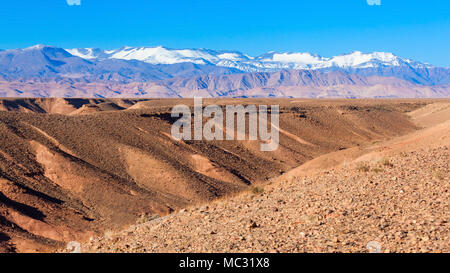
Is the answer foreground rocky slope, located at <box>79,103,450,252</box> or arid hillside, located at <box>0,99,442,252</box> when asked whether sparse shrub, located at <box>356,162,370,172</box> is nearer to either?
foreground rocky slope, located at <box>79,103,450,252</box>

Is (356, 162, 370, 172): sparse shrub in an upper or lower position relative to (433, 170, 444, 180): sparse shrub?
lower

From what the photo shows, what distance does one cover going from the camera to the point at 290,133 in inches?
1756

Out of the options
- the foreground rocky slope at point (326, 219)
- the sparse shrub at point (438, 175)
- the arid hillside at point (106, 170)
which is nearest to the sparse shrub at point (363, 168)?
the foreground rocky slope at point (326, 219)

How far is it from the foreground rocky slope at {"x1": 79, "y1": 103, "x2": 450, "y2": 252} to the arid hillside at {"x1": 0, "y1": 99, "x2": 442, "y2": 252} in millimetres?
4750

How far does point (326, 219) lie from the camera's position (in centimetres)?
828

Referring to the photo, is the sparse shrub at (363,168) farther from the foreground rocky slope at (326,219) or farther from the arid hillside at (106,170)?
the arid hillside at (106,170)

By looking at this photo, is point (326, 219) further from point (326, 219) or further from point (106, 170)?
point (106, 170)

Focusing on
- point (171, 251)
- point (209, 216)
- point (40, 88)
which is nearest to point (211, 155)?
point (209, 216)

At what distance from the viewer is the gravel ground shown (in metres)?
7.06

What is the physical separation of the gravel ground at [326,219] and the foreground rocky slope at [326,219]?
0.05 feet

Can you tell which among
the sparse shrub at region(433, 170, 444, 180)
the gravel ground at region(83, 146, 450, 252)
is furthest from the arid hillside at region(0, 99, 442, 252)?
the sparse shrub at region(433, 170, 444, 180)

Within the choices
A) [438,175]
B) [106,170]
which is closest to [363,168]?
[438,175]
